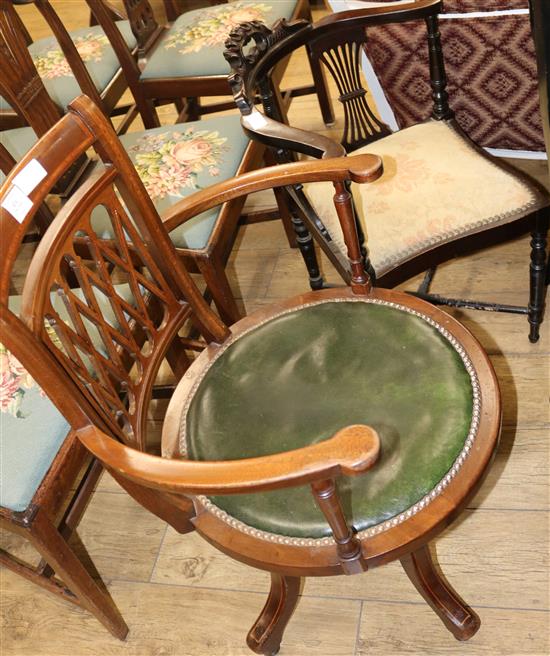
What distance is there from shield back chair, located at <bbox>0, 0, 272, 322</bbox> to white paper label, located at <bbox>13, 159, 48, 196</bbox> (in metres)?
0.61

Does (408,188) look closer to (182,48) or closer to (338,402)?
(338,402)

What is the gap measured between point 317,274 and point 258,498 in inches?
29.0

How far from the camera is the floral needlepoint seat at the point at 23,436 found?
4.26ft

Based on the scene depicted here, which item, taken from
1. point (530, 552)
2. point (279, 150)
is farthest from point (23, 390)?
A: point (530, 552)

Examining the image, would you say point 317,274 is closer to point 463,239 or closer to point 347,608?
point 463,239

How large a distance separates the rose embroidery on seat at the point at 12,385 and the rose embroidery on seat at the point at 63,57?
1.24 meters

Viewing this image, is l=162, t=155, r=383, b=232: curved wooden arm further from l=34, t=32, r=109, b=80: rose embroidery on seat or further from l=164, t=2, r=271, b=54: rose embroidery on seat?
l=34, t=32, r=109, b=80: rose embroidery on seat

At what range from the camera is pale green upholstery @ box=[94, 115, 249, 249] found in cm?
168

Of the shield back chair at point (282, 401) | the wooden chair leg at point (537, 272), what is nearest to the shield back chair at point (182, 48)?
the wooden chair leg at point (537, 272)

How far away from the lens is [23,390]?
143 centimetres

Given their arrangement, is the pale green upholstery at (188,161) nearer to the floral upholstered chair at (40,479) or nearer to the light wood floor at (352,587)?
the floral upholstered chair at (40,479)

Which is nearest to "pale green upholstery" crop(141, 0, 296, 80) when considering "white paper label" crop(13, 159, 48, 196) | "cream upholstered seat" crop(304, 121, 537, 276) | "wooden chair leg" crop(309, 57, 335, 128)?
"wooden chair leg" crop(309, 57, 335, 128)

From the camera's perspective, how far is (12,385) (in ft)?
4.72

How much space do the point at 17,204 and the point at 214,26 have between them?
1.52 metres
